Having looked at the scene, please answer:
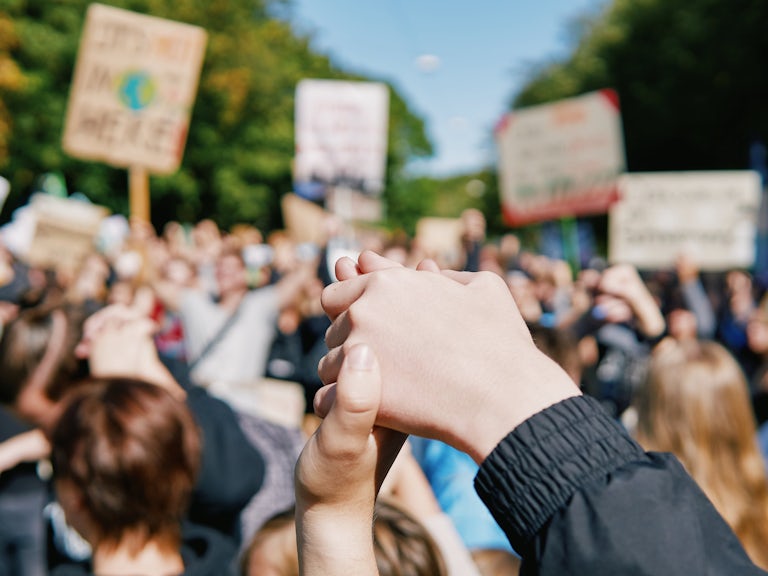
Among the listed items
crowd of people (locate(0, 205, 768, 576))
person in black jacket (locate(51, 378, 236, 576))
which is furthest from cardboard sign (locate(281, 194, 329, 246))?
person in black jacket (locate(51, 378, 236, 576))

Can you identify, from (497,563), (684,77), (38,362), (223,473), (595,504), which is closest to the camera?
(595,504)

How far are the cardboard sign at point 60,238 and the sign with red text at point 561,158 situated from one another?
396cm

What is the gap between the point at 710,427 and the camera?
7.60ft

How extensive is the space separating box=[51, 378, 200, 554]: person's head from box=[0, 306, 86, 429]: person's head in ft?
2.99

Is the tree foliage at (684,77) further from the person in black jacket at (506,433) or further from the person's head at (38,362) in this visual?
the person in black jacket at (506,433)

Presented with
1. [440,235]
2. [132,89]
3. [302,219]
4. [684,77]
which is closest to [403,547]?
[132,89]

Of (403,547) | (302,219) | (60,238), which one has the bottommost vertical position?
(302,219)

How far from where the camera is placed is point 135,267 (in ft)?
21.4

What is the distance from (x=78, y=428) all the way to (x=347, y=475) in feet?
3.82

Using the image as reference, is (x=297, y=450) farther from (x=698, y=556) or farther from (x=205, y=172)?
(x=205, y=172)

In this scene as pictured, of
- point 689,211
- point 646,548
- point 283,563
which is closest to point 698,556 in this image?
point 646,548

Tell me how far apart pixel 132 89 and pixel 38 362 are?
499cm

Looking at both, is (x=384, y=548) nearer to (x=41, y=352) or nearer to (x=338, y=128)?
(x=41, y=352)

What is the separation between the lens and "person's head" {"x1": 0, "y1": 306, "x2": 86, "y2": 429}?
8.67ft
